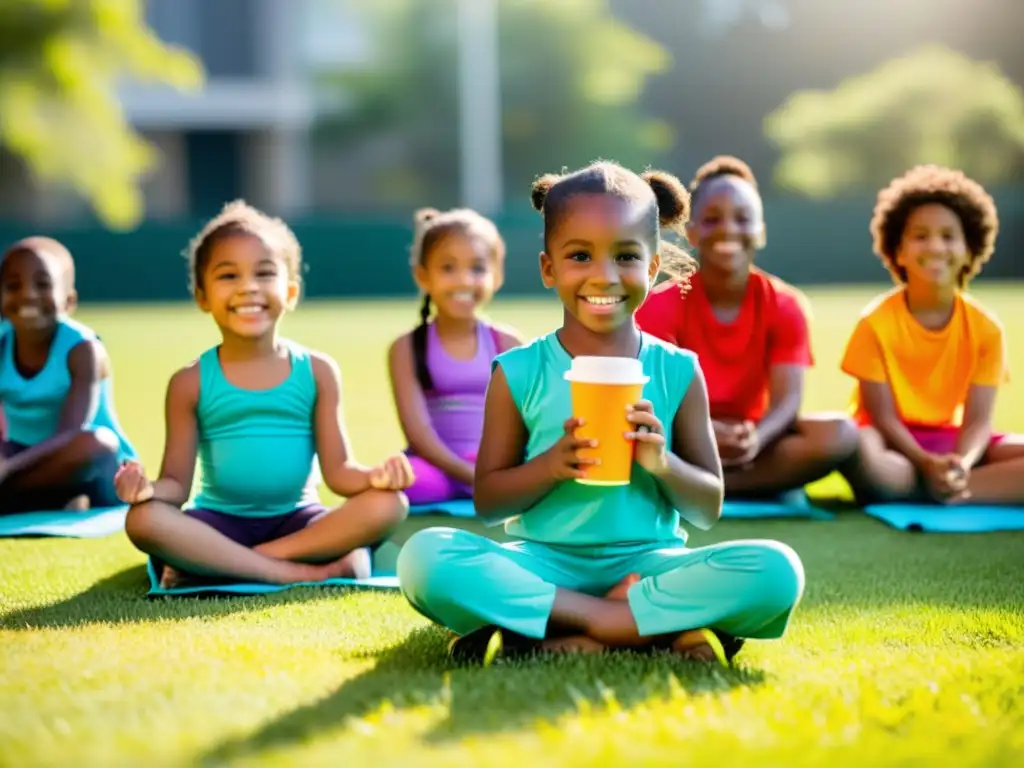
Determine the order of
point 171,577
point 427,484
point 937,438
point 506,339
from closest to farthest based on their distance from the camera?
point 171,577
point 427,484
point 937,438
point 506,339

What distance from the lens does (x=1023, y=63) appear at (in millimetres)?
51281

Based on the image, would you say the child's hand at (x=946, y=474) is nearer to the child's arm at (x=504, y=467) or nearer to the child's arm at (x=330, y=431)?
the child's arm at (x=330, y=431)

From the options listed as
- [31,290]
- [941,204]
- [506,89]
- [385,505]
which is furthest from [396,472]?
[506,89]

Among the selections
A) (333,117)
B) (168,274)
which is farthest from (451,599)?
(333,117)

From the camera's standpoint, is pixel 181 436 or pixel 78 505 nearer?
pixel 181 436

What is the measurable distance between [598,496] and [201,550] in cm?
147

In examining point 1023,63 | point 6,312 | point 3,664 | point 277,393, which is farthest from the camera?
point 1023,63

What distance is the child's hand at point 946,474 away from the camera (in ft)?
19.5

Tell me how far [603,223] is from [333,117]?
49860mm

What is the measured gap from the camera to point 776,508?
20.0 feet

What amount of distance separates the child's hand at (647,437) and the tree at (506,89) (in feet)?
158

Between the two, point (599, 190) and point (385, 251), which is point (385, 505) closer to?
point (599, 190)

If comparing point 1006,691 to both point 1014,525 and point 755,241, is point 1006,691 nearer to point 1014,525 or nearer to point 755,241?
point 1014,525

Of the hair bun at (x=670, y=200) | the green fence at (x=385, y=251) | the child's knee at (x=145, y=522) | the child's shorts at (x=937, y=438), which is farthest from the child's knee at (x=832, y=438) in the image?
the green fence at (x=385, y=251)
